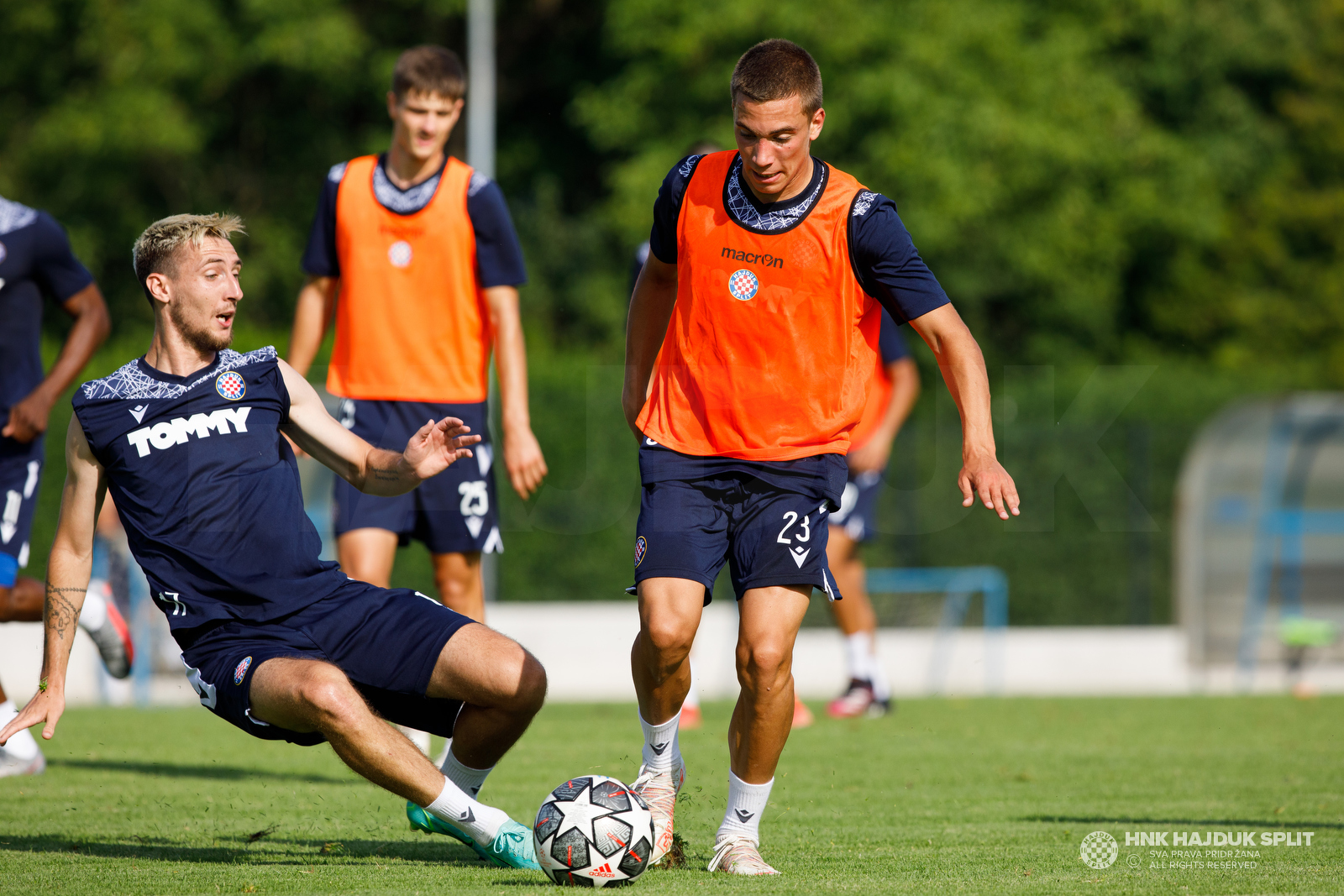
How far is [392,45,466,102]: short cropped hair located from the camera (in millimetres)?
6289

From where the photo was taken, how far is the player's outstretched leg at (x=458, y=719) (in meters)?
4.13

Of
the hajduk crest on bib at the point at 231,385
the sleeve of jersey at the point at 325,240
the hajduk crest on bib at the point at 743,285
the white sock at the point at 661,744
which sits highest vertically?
the sleeve of jersey at the point at 325,240

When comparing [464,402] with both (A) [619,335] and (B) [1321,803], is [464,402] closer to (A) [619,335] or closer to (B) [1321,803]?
(B) [1321,803]

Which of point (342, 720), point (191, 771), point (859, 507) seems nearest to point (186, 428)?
point (342, 720)

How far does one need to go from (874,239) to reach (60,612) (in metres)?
2.77

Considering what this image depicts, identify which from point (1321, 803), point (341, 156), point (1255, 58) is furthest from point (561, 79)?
point (1321, 803)

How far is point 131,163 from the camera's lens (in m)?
22.0

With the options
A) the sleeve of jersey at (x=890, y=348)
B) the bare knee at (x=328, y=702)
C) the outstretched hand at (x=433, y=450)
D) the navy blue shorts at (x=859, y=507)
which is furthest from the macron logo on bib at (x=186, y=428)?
the sleeve of jersey at (x=890, y=348)

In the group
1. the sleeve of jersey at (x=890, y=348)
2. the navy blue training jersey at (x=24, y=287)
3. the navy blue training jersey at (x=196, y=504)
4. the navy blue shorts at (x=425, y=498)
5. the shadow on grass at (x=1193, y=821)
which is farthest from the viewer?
the sleeve of jersey at (x=890, y=348)

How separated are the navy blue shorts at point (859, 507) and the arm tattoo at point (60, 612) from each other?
550 cm

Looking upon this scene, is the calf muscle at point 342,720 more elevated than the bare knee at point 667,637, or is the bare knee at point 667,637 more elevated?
the bare knee at point 667,637

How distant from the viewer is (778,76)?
4.52 metres

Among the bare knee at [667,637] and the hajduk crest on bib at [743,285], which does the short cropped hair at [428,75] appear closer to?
the hajduk crest on bib at [743,285]

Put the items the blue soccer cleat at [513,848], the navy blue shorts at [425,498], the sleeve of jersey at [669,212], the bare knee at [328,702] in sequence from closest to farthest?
the bare knee at [328,702]
the blue soccer cleat at [513,848]
the sleeve of jersey at [669,212]
the navy blue shorts at [425,498]
